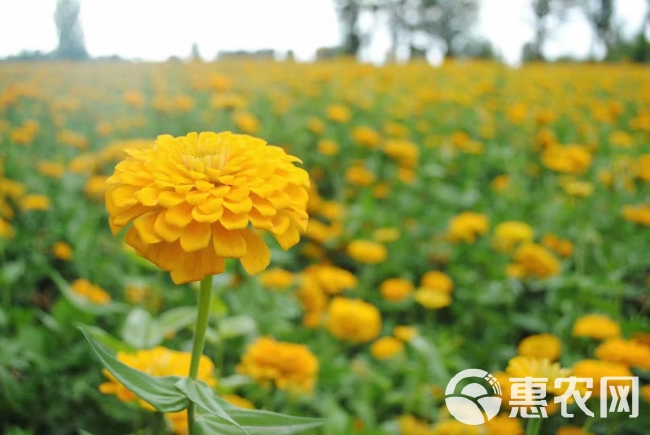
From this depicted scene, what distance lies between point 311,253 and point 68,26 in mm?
966

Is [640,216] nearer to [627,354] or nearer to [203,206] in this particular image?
[627,354]

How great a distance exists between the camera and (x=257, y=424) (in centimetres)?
42

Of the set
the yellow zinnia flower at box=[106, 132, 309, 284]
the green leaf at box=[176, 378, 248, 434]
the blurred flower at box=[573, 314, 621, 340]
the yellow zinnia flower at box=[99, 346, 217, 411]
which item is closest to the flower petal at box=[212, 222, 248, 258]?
the yellow zinnia flower at box=[106, 132, 309, 284]

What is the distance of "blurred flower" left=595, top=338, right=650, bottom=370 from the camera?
2.39 ft

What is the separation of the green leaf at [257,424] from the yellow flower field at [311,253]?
0.01 meters

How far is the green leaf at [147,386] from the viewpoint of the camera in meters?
0.37

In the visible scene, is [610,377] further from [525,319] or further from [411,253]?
[411,253]

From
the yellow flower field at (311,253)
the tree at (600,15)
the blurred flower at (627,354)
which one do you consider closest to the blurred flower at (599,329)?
the yellow flower field at (311,253)

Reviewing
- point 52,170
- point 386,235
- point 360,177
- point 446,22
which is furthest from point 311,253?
point 446,22

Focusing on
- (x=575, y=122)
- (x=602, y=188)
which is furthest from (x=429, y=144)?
(x=575, y=122)

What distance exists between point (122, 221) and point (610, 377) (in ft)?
1.87

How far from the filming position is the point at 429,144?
7.68 ft

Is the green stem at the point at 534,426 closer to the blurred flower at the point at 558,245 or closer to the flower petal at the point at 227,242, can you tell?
the flower petal at the point at 227,242

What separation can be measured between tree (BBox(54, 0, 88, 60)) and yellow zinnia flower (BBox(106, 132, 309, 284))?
1343 mm
